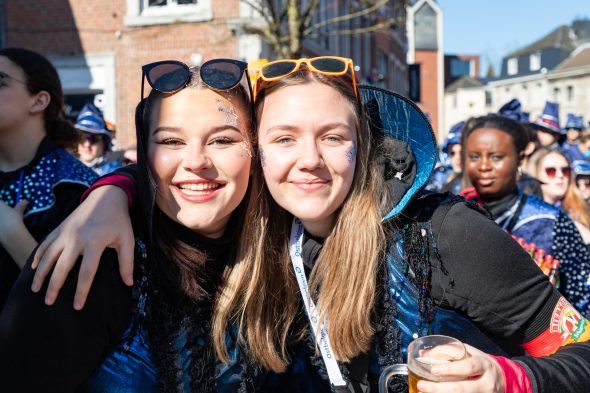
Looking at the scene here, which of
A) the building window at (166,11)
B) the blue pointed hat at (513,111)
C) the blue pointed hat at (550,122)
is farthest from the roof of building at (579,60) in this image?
the blue pointed hat at (513,111)

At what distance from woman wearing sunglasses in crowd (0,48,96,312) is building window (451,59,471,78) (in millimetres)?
82618

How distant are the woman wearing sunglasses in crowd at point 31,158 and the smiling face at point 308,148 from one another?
3.34 feet

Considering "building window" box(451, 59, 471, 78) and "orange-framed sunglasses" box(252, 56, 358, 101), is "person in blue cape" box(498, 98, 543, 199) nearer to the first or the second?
"orange-framed sunglasses" box(252, 56, 358, 101)

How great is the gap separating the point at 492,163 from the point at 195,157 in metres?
2.73

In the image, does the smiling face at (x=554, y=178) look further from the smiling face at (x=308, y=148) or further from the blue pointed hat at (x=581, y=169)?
the smiling face at (x=308, y=148)

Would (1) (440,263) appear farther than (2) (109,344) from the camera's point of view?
Yes

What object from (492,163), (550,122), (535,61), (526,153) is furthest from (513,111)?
(535,61)

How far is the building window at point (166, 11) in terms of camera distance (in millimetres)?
13062

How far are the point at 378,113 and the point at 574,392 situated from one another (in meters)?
1.21

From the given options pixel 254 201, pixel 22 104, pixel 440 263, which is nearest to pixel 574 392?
pixel 440 263

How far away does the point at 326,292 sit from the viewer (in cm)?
227

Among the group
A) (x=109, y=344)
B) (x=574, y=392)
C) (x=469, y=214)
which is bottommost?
(x=574, y=392)

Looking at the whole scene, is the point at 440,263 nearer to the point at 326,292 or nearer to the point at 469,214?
the point at 469,214

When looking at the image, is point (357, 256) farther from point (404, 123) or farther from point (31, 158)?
point (31, 158)
